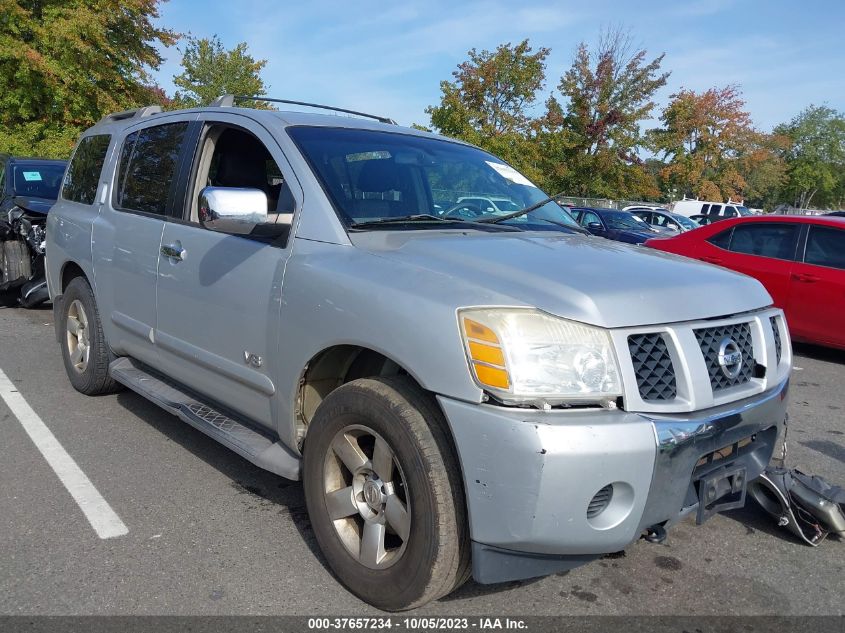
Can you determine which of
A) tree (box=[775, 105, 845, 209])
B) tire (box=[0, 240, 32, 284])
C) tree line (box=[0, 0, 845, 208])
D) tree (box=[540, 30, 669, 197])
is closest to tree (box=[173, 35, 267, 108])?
tree line (box=[0, 0, 845, 208])

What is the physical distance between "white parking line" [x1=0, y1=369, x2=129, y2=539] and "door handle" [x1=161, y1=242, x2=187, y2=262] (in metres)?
1.25

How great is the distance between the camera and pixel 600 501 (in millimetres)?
2217

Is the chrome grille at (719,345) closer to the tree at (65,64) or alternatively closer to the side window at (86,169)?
the side window at (86,169)

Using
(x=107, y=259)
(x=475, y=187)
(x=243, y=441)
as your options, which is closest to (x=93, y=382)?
(x=107, y=259)

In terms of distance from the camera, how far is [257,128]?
3436 mm

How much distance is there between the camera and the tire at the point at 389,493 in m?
2.29

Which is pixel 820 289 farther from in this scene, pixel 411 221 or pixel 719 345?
pixel 411 221

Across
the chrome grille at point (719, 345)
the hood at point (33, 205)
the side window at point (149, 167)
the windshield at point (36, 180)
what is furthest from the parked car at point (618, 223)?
the chrome grille at point (719, 345)

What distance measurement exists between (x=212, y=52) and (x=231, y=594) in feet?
135

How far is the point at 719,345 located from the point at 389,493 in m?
1.27

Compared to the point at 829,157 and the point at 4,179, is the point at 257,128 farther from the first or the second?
the point at 829,157

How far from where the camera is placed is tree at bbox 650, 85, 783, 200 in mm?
37469

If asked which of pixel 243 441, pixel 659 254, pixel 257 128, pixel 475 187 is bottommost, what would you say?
pixel 243 441

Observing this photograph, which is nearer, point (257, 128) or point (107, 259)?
point (257, 128)
